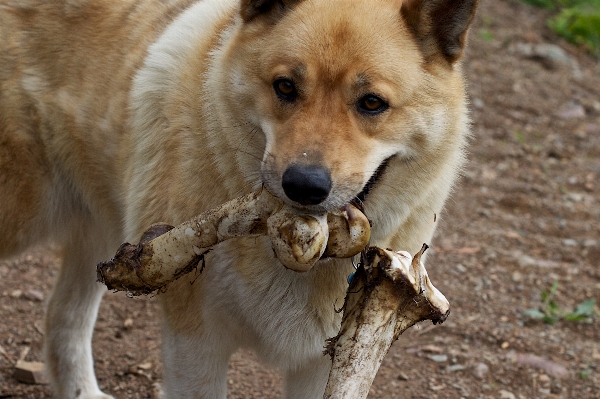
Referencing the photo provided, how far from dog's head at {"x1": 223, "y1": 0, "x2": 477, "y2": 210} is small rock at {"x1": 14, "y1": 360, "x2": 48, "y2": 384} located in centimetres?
218

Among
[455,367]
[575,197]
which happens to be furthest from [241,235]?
[575,197]

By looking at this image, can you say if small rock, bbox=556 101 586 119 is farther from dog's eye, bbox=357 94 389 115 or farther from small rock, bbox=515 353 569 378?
dog's eye, bbox=357 94 389 115

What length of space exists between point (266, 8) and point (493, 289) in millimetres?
2850

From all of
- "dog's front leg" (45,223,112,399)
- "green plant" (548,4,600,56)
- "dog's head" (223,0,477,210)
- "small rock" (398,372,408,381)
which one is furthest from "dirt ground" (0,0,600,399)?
"dog's head" (223,0,477,210)

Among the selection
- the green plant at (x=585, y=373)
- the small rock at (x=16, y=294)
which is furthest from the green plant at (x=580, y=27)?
the small rock at (x=16, y=294)

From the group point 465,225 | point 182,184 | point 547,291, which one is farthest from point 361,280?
point 465,225

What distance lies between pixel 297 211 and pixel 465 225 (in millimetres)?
3591

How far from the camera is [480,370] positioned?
4391 mm

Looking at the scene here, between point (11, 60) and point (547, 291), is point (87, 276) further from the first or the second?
point (547, 291)

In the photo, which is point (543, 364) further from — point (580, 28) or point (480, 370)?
point (580, 28)

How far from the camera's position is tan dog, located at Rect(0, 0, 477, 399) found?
2703 mm

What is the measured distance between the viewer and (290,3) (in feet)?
9.63

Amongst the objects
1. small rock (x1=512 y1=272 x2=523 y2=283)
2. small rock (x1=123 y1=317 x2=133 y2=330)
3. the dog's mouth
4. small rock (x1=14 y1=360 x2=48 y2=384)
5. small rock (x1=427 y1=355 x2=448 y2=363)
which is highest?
the dog's mouth

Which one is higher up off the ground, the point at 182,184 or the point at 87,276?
the point at 182,184
